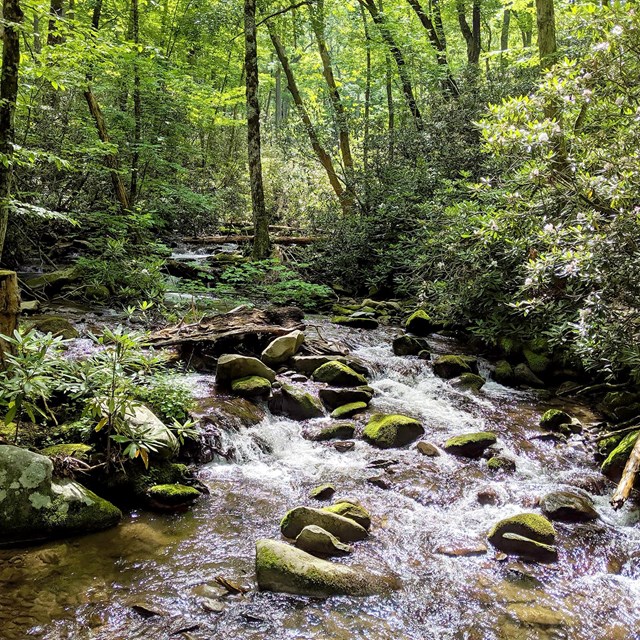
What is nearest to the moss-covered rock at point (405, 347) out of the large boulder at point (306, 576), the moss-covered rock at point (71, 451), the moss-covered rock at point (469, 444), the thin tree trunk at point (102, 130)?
the moss-covered rock at point (469, 444)

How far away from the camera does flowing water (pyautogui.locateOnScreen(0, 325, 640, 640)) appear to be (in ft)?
11.0

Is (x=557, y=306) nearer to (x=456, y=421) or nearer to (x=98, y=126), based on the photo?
(x=456, y=421)

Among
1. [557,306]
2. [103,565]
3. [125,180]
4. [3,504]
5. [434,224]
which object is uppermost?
[125,180]

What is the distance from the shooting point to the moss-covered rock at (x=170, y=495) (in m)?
4.61

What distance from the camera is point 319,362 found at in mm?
8188

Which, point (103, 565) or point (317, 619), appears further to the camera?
point (103, 565)

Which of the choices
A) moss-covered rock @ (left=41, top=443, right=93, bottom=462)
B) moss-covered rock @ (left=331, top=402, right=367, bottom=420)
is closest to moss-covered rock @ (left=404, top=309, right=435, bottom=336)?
moss-covered rock @ (left=331, top=402, right=367, bottom=420)

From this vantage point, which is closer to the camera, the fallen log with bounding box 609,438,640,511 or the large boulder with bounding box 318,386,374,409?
the fallen log with bounding box 609,438,640,511

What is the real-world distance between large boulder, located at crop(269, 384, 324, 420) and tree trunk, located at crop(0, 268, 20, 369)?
3323mm

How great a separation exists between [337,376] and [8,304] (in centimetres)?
457

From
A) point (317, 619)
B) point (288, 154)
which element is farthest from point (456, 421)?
point (288, 154)

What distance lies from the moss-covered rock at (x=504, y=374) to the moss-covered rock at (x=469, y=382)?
506 mm

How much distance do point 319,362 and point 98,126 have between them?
7.95 metres

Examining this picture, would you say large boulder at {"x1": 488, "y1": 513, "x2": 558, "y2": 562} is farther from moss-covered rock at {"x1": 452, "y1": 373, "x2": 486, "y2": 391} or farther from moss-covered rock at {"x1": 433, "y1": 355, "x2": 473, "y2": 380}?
moss-covered rock at {"x1": 433, "y1": 355, "x2": 473, "y2": 380}
